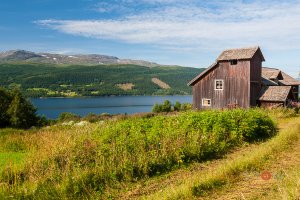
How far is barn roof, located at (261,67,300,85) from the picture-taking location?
151ft

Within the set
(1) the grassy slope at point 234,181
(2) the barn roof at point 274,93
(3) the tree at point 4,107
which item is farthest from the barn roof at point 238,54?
(3) the tree at point 4,107

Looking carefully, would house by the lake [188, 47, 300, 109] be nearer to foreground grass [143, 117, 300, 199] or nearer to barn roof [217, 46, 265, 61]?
barn roof [217, 46, 265, 61]

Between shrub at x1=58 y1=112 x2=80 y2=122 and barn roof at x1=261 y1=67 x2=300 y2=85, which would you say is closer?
barn roof at x1=261 y1=67 x2=300 y2=85

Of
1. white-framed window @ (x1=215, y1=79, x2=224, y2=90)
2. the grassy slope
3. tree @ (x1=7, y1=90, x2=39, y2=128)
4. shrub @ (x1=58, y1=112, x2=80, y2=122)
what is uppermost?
white-framed window @ (x1=215, y1=79, x2=224, y2=90)

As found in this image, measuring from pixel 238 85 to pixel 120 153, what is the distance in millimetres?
30612

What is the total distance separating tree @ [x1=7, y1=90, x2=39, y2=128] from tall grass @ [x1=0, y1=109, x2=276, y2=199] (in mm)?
30049

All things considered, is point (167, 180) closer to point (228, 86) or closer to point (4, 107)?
point (228, 86)

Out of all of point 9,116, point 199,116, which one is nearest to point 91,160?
point 199,116

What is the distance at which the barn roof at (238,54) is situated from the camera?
3821 centimetres

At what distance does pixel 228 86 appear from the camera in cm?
3978

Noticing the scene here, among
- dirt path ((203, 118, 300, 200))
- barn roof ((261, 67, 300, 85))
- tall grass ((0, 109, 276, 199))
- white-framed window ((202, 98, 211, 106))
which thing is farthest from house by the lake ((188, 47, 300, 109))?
dirt path ((203, 118, 300, 200))

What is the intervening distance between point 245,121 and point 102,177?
9.49 metres

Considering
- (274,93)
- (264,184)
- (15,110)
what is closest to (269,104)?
(274,93)

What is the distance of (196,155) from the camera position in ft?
40.7
